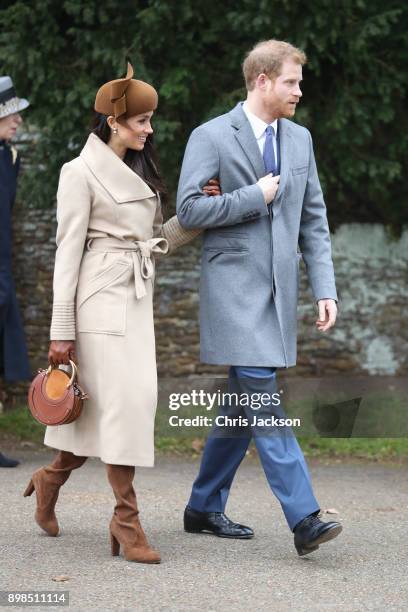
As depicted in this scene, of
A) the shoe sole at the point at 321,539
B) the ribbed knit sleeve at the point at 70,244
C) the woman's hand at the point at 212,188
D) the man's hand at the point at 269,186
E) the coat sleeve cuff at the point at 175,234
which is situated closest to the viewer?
the shoe sole at the point at 321,539

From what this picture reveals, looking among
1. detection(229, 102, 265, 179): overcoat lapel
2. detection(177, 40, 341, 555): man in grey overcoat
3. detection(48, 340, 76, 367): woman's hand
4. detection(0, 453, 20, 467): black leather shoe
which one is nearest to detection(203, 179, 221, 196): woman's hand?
detection(177, 40, 341, 555): man in grey overcoat

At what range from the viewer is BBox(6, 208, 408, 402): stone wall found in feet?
35.9

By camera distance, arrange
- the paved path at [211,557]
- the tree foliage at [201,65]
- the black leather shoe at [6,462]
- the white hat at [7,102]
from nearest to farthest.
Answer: the paved path at [211,557] → the white hat at [7,102] → the black leather shoe at [6,462] → the tree foliage at [201,65]

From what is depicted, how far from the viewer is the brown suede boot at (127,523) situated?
17.0 feet

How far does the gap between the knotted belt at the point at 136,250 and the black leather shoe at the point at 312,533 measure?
1.12 meters

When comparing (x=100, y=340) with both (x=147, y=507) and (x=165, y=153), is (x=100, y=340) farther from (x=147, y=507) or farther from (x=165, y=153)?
(x=165, y=153)

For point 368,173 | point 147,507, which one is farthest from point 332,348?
point 147,507

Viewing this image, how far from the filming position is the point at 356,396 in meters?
10.4

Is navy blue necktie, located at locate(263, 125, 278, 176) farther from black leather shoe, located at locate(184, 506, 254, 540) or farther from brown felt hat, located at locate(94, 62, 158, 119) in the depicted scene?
black leather shoe, located at locate(184, 506, 254, 540)

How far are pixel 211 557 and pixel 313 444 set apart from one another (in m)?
3.70

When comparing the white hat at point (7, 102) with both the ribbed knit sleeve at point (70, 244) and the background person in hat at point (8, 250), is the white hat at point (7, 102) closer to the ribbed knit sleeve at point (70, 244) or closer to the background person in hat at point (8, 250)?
the background person in hat at point (8, 250)

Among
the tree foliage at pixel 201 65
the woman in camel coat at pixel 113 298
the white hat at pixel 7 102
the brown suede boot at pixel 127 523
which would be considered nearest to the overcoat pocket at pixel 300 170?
the woman in camel coat at pixel 113 298

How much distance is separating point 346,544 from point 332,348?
536 cm

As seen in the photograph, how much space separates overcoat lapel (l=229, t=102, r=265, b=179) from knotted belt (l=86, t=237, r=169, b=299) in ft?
1.84
